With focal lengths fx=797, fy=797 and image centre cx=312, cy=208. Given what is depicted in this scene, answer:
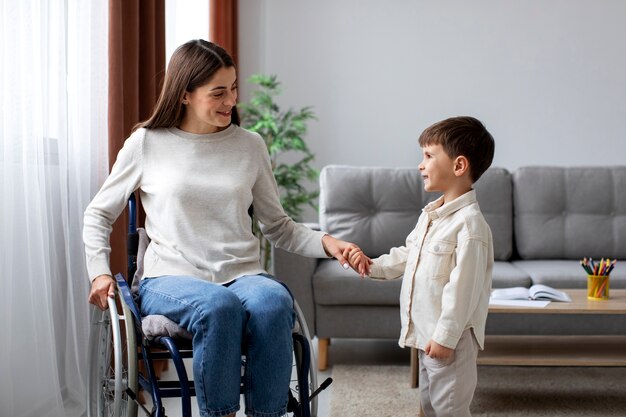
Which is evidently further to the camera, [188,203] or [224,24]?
[224,24]

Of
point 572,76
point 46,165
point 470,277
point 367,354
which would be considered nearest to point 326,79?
point 572,76

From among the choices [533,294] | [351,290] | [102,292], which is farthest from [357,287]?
[102,292]

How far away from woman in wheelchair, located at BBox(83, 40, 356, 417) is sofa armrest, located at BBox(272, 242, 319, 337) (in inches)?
42.5

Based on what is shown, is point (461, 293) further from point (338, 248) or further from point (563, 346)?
point (563, 346)

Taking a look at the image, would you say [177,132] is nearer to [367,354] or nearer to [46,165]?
[46,165]

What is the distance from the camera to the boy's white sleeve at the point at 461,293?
5.82 feet

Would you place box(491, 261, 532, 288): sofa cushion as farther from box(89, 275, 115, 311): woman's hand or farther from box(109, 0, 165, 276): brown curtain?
box(89, 275, 115, 311): woman's hand

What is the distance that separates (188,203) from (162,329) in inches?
13.8

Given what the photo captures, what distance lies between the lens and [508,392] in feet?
9.41

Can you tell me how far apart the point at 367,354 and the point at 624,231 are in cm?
129

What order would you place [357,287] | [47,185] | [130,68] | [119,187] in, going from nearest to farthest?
[119,187] → [47,185] → [130,68] → [357,287]

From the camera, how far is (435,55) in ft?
16.4

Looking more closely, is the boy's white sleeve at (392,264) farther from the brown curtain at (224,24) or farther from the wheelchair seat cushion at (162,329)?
the brown curtain at (224,24)

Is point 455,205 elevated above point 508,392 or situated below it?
above
